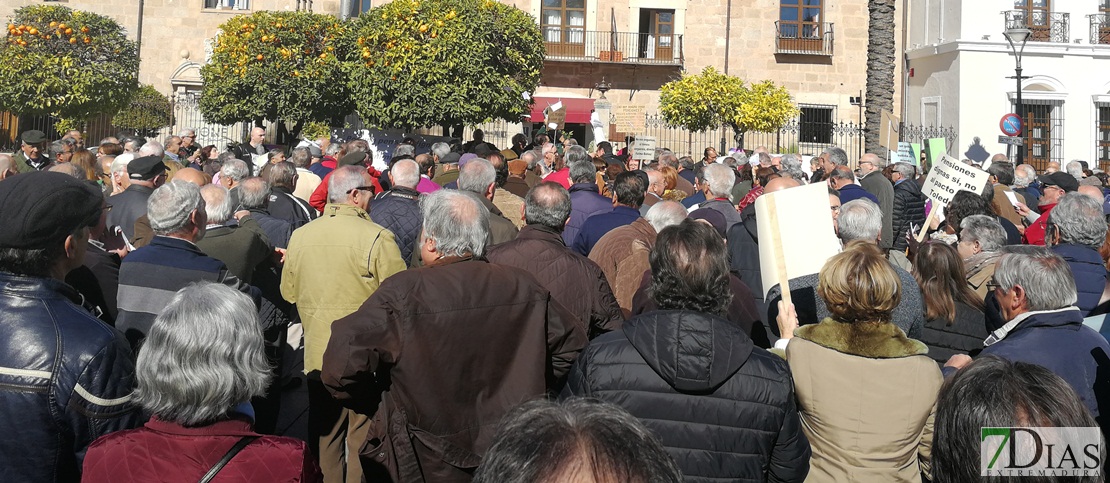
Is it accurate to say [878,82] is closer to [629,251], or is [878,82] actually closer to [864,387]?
[629,251]

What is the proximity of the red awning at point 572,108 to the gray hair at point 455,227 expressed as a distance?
86.7 ft

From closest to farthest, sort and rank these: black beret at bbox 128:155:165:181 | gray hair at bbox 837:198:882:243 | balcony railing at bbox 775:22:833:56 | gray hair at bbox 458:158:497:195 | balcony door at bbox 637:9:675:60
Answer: gray hair at bbox 837:198:882:243, black beret at bbox 128:155:165:181, gray hair at bbox 458:158:497:195, balcony door at bbox 637:9:675:60, balcony railing at bbox 775:22:833:56

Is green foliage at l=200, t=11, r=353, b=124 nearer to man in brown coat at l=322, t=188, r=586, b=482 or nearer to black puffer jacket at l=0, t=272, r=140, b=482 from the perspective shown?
man in brown coat at l=322, t=188, r=586, b=482

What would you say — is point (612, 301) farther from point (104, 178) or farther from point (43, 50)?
point (43, 50)

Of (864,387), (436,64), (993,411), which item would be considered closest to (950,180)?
(864,387)

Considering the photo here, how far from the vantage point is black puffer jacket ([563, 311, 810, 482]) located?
309 centimetres

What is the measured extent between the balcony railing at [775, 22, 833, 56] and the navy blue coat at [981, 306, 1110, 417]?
94.9 ft

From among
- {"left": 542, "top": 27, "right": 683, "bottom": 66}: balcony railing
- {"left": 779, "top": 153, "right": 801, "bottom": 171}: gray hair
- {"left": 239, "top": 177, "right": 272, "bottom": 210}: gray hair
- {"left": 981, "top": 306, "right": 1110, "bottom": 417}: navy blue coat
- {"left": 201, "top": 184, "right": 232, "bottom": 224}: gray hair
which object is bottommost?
{"left": 981, "top": 306, "right": 1110, "bottom": 417}: navy blue coat

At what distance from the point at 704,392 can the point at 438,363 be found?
99 cm

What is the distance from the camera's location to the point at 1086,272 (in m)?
5.56

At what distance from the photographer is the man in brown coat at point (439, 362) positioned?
3.57 metres

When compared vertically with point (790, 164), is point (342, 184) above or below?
below

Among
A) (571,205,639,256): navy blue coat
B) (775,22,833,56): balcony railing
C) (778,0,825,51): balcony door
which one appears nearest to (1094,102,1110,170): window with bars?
(775,22,833,56): balcony railing

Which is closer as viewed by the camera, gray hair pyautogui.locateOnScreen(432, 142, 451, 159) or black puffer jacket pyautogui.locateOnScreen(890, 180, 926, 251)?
black puffer jacket pyautogui.locateOnScreen(890, 180, 926, 251)
